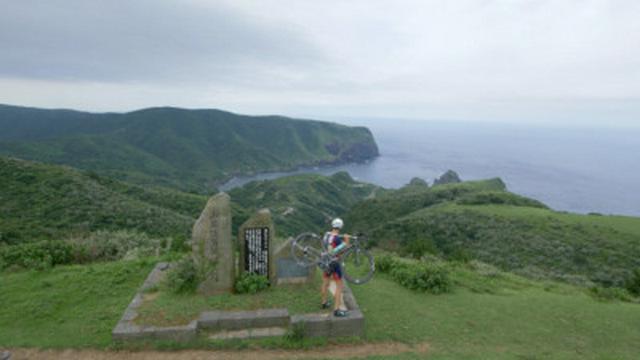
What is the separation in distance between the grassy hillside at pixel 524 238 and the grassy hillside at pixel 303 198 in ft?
63.4

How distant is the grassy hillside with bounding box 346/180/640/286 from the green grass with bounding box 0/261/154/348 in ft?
45.2

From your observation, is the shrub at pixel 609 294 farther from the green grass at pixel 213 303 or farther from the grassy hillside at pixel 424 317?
the green grass at pixel 213 303

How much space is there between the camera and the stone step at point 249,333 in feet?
25.6

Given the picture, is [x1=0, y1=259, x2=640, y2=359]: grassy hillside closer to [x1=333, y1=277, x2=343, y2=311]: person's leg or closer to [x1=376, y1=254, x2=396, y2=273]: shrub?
[x1=376, y1=254, x2=396, y2=273]: shrub

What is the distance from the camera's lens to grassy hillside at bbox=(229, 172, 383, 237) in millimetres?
83025

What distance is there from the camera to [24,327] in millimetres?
8195

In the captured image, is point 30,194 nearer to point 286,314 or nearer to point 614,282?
point 286,314

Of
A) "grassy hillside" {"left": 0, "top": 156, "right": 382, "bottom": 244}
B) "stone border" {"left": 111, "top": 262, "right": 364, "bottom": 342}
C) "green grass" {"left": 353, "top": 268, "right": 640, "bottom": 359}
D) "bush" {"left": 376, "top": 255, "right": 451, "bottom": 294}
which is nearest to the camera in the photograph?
"stone border" {"left": 111, "top": 262, "right": 364, "bottom": 342}

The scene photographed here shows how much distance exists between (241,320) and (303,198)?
92922 mm

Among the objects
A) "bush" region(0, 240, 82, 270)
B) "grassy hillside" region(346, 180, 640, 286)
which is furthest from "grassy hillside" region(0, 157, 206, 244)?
"grassy hillside" region(346, 180, 640, 286)

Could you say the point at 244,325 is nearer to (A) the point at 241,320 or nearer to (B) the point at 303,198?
(A) the point at 241,320

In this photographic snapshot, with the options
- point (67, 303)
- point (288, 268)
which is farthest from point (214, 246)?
point (67, 303)

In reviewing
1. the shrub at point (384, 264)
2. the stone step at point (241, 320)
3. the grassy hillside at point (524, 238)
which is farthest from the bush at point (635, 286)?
the stone step at point (241, 320)

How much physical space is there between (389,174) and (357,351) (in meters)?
177
